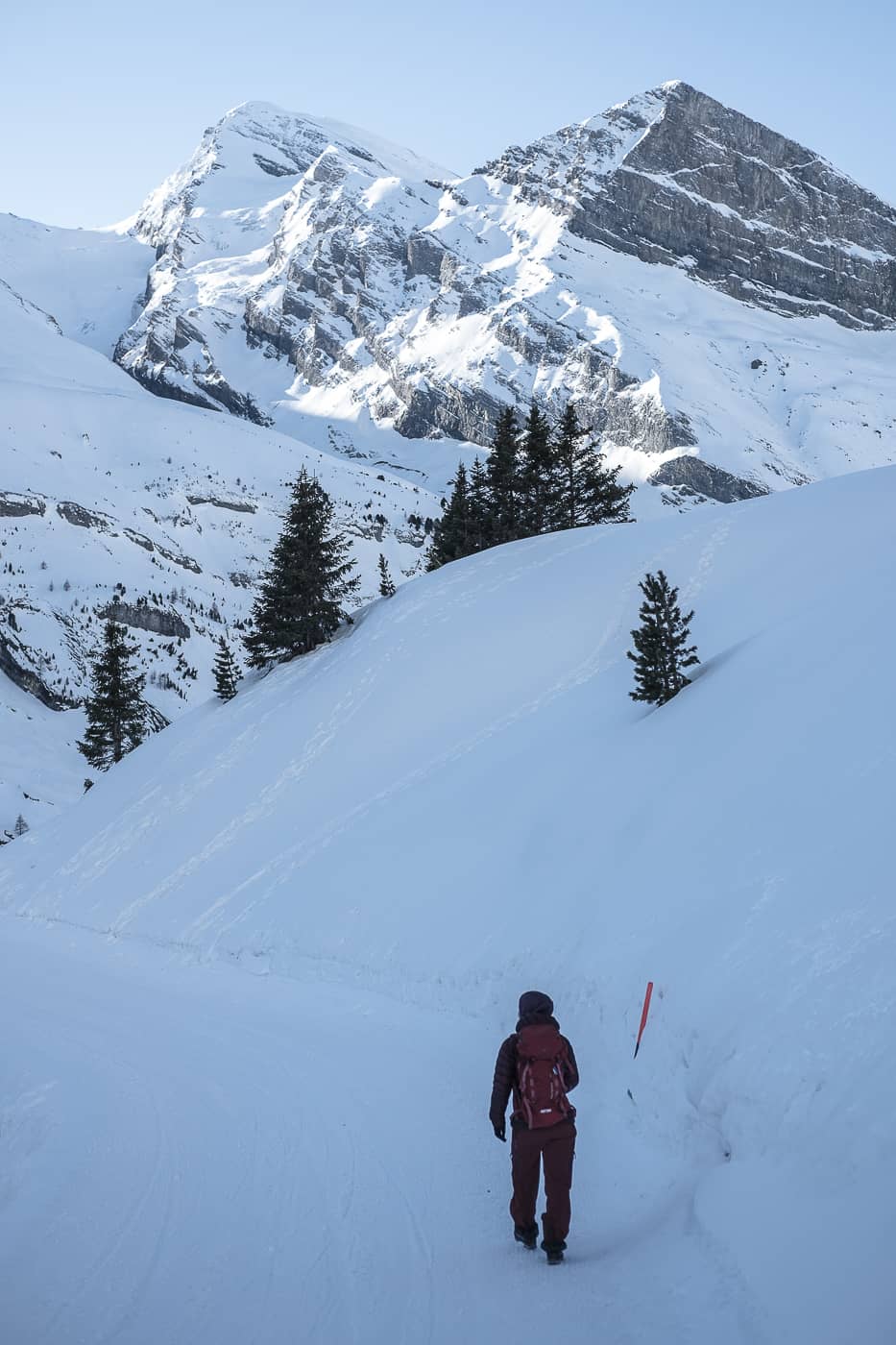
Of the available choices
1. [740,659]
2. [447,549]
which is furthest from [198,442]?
[740,659]

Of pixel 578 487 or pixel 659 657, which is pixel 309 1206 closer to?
pixel 659 657

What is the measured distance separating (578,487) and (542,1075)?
120 feet

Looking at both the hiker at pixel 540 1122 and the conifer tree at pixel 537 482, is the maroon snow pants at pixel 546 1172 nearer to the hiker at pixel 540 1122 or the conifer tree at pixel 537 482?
the hiker at pixel 540 1122

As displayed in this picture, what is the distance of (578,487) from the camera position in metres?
40.8

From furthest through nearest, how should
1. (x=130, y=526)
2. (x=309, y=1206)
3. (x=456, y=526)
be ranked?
(x=130, y=526)
(x=456, y=526)
(x=309, y=1206)

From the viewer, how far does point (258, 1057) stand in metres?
10.7

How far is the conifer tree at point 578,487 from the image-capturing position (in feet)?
131

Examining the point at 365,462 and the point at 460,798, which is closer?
the point at 460,798

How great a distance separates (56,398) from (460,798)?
130981 mm

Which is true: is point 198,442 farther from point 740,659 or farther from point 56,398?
point 740,659

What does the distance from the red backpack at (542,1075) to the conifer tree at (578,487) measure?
35126mm

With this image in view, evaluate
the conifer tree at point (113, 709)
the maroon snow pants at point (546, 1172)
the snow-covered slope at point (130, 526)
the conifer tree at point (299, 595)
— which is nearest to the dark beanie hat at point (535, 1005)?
the maroon snow pants at point (546, 1172)

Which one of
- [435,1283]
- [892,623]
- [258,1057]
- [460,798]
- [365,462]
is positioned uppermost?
[892,623]

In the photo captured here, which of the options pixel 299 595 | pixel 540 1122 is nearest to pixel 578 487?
pixel 299 595
